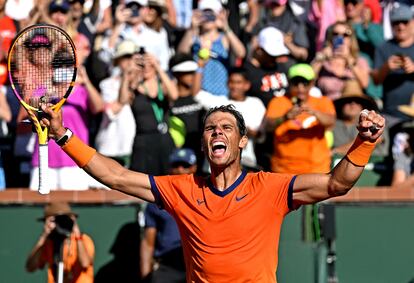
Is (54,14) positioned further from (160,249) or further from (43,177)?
(43,177)

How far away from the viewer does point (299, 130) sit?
11.1 meters

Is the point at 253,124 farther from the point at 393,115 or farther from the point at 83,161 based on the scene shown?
the point at 83,161

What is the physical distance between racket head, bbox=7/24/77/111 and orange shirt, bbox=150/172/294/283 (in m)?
0.87

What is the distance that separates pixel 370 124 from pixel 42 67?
2460 mm

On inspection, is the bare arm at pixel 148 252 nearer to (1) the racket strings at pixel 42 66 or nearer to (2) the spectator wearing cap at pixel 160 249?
(2) the spectator wearing cap at pixel 160 249

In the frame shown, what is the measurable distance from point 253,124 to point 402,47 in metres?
2.05

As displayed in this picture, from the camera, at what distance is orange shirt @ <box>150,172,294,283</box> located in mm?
6585

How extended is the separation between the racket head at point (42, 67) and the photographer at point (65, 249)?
7.24 ft

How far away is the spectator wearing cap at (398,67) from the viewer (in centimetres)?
1220

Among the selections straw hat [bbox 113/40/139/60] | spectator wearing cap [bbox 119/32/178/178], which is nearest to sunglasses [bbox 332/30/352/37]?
spectator wearing cap [bbox 119/32/178/178]

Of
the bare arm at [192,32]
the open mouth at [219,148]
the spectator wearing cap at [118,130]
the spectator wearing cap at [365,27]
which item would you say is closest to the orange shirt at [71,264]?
the spectator wearing cap at [118,130]

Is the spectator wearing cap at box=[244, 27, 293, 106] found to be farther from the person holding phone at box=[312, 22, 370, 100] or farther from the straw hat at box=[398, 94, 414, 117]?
the straw hat at box=[398, 94, 414, 117]

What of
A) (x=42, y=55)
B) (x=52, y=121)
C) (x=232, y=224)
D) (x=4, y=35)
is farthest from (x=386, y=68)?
(x=52, y=121)

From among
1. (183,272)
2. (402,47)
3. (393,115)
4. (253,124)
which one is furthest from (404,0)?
(183,272)
